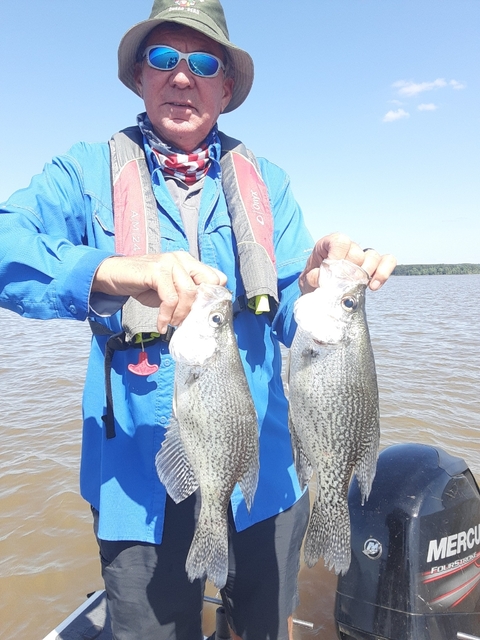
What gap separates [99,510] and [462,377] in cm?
960

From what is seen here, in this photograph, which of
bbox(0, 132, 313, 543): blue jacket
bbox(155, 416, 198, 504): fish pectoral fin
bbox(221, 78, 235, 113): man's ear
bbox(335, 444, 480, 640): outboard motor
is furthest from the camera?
bbox(221, 78, 235, 113): man's ear

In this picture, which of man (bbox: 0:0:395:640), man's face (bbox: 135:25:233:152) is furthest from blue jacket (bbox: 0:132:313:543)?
man's face (bbox: 135:25:233:152)

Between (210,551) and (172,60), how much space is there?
242cm

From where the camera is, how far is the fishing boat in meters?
2.72

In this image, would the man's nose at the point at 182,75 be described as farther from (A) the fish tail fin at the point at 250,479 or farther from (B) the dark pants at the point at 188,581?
(B) the dark pants at the point at 188,581

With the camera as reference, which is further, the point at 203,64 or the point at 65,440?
the point at 65,440

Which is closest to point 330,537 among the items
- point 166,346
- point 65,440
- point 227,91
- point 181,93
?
point 166,346

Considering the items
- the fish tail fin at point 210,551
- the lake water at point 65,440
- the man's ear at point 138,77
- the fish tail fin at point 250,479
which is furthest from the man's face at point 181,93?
the lake water at point 65,440

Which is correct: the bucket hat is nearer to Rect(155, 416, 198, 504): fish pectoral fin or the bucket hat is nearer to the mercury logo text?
Rect(155, 416, 198, 504): fish pectoral fin

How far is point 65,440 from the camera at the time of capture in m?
7.22

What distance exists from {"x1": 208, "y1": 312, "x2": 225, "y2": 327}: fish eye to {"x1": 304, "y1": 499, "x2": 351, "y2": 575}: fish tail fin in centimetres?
98

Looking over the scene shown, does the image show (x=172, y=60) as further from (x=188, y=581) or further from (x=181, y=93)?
(x=188, y=581)

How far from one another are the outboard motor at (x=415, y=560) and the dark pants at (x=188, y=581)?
456 millimetres

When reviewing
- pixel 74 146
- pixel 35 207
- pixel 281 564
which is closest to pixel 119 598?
pixel 281 564
